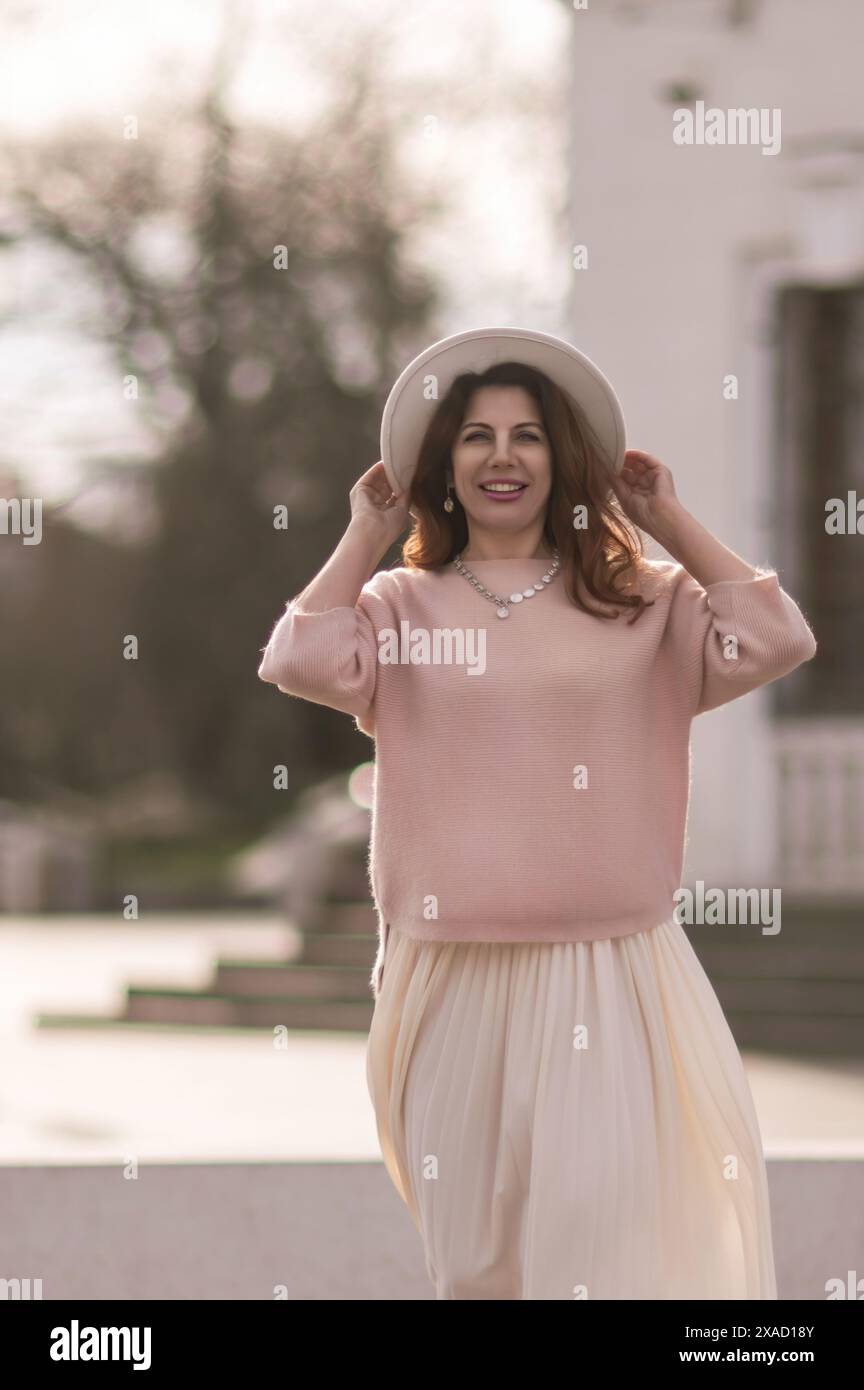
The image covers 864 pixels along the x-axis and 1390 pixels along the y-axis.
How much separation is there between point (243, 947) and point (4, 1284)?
7513mm

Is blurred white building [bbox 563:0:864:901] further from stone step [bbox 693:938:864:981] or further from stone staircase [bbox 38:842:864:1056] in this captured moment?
stone step [bbox 693:938:864:981]

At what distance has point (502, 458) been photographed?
2.86 m

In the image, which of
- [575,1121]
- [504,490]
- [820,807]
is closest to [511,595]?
[504,490]

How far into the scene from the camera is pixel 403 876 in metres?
2.89

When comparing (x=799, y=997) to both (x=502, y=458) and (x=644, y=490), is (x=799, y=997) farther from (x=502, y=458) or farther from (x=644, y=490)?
(x=502, y=458)

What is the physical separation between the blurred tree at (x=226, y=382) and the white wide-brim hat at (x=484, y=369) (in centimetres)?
1826

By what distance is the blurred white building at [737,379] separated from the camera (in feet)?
31.8

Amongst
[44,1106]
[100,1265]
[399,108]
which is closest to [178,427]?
[399,108]

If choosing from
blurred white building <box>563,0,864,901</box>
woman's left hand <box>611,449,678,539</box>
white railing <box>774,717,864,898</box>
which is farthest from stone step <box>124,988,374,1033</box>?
woman's left hand <box>611,449,678,539</box>

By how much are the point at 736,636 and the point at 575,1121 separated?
746mm

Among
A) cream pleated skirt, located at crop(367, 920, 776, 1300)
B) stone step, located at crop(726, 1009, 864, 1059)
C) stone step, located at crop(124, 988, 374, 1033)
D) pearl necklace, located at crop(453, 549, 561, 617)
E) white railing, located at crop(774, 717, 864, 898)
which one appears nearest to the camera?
cream pleated skirt, located at crop(367, 920, 776, 1300)

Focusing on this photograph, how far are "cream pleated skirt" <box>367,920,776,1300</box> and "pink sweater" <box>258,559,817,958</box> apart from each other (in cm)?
8

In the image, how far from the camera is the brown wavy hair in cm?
288

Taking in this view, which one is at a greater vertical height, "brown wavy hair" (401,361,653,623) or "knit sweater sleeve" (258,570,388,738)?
"brown wavy hair" (401,361,653,623)
